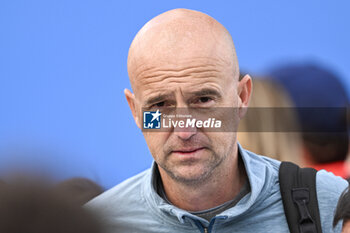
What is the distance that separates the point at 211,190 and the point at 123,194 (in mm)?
398

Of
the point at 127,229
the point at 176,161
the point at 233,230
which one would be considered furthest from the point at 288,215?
the point at 127,229

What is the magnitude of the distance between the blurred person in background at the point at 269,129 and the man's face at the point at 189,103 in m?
0.38

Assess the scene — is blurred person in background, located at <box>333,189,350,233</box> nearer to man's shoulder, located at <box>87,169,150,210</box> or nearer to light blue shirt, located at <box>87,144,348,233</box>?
light blue shirt, located at <box>87,144,348,233</box>

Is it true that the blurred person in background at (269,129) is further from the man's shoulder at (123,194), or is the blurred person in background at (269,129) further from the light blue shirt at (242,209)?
the man's shoulder at (123,194)

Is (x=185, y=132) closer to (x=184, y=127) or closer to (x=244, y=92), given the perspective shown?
(x=184, y=127)

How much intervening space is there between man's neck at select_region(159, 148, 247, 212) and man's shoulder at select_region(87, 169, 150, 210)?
0.18 meters

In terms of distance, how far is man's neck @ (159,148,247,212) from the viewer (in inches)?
92.9

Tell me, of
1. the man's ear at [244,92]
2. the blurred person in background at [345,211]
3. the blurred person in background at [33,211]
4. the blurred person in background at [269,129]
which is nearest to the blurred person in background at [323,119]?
the blurred person in background at [269,129]

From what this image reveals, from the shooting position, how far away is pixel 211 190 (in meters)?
2.37

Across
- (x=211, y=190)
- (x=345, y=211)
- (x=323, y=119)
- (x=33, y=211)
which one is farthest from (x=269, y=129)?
(x=33, y=211)

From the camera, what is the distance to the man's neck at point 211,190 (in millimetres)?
2359

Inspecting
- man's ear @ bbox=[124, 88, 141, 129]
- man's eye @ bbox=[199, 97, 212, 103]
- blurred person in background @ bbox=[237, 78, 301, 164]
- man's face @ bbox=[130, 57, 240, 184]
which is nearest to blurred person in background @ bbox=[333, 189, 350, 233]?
man's face @ bbox=[130, 57, 240, 184]

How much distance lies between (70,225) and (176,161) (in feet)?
4.06

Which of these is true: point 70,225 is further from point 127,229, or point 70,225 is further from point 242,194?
point 242,194
